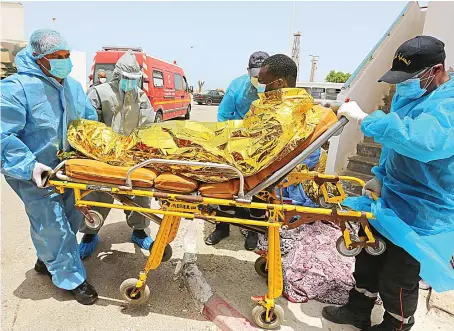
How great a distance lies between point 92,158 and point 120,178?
0.31 m

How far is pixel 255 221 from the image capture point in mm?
2109

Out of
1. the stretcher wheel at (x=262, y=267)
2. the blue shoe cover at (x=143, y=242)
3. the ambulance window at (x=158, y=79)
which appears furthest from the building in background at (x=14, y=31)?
the stretcher wheel at (x=262, y=267)

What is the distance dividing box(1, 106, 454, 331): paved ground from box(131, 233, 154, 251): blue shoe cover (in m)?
0.06

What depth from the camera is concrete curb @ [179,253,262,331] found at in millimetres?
2455

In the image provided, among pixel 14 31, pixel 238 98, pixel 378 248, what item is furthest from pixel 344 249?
pixel 14 31

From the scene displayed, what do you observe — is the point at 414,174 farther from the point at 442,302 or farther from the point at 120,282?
the point at 120,282

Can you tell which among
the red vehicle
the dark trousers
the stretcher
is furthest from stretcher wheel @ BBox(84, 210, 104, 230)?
the red vehicle

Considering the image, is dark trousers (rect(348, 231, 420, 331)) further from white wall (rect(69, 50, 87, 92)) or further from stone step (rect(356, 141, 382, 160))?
white wall (rect(69, 50, 87, 92))

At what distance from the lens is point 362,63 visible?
5238mm

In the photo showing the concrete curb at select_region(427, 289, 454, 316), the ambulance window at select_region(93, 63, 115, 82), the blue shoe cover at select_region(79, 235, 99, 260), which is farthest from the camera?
the ambulance window at select_region(93, 63, 115, 82)

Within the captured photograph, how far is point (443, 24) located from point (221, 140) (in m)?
3.72

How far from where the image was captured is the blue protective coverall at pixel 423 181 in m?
1.70

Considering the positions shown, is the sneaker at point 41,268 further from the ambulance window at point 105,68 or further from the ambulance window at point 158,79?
the ambulance window at point 158,79

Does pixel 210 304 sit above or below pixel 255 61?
below
